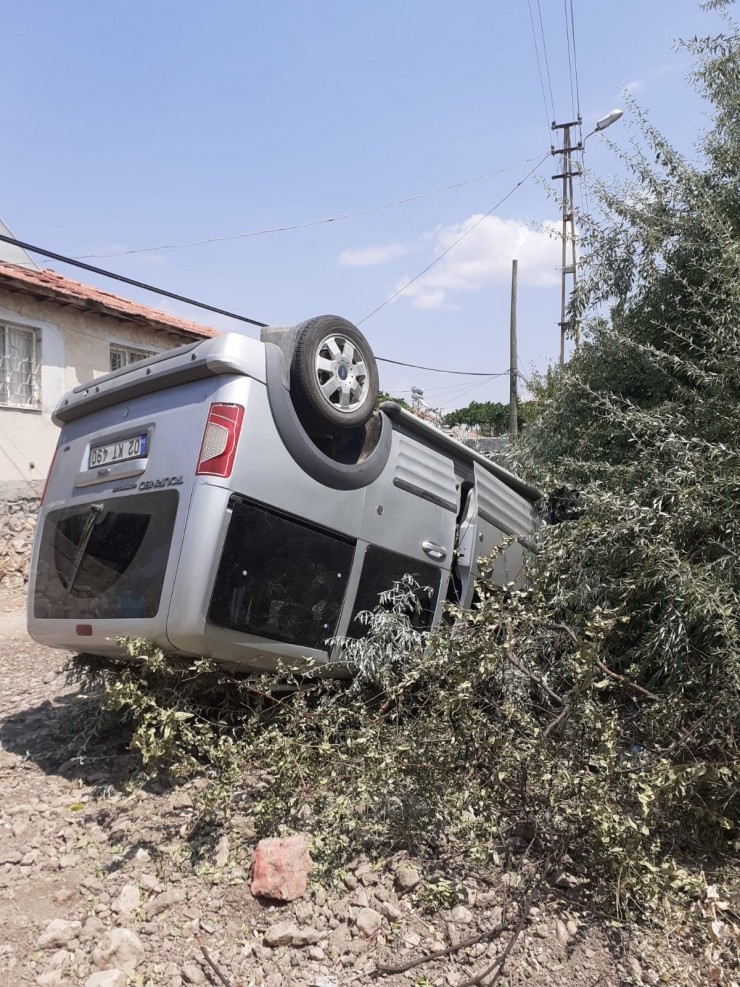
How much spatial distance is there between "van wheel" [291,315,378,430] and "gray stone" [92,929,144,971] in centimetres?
252

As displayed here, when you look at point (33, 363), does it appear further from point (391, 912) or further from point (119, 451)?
point (391, 912)


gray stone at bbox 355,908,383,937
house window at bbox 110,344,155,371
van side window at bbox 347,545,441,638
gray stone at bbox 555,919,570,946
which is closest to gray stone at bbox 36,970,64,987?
gray stone at bbox 355,908,383,937

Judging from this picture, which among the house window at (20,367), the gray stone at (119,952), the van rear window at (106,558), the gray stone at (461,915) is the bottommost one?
the gray stone at (119,952)

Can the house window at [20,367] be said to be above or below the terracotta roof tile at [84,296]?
below

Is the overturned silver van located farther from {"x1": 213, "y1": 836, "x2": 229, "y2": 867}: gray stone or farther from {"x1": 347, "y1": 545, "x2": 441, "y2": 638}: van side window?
{"x1": 213, "y1": 836, "x2": 229, "y2": 867}: gray stone

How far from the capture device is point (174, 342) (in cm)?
1519

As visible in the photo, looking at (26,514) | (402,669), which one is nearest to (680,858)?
(402,669)

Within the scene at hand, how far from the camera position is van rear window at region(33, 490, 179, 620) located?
3996 millimetres

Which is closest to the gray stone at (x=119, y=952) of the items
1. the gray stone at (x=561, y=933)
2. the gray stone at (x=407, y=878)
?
the gray stone at (x=407, y=878)

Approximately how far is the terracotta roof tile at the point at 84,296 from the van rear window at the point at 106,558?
28.0ft

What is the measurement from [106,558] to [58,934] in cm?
186

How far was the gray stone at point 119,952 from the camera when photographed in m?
2.95

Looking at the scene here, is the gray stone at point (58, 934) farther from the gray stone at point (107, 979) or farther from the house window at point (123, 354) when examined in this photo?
the house window at point (123, 354)

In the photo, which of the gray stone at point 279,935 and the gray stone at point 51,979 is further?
the gray stone at point 279,935
